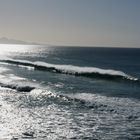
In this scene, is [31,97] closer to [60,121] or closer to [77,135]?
[60,121]

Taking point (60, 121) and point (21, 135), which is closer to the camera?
point (21, 135)

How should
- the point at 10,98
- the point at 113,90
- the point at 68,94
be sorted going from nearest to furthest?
the point at 10,98 → the point at 68,94 → the point at 113,90

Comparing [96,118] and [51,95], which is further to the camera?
[51,95]

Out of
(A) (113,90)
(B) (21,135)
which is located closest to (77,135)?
(B) (21,135)

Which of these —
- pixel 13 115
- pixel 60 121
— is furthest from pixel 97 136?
pixel 13 115

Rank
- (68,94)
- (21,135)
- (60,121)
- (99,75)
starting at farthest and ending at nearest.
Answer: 1. (99,75)
2. (68,94)
3. (60,121)
4. (21,135)

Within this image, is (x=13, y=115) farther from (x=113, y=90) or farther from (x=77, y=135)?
(x=113, y=90)

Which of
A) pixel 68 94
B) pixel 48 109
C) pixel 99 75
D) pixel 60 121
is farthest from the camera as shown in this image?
pixel 99 75

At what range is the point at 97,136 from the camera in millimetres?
31281

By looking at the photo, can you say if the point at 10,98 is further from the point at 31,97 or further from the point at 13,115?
the point at 13,115

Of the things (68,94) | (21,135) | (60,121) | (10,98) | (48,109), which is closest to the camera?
(21,135)

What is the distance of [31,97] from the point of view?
161 feet

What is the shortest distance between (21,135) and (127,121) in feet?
38.7

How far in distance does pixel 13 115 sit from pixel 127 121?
1233cm
